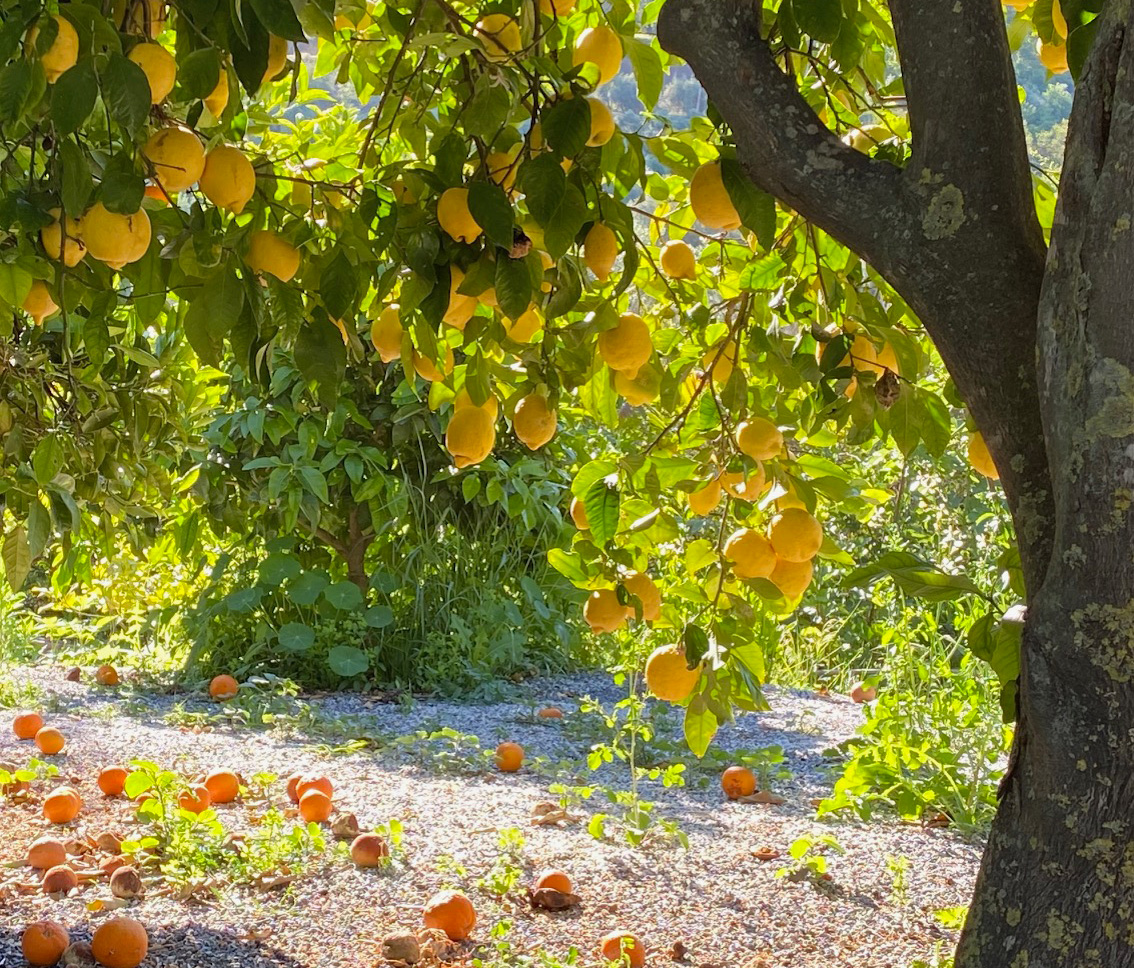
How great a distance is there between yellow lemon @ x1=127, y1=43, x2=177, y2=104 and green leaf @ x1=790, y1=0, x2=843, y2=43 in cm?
54

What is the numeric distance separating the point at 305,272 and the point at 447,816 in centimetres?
192

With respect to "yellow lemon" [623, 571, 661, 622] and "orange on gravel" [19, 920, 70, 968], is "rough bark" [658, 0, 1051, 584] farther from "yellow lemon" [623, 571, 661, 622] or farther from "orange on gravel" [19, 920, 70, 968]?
"orange on gravel" [19, 920, 70, 968]

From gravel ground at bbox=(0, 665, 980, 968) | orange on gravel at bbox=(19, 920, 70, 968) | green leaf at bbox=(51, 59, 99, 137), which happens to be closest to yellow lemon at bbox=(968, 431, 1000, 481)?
green leaf at bbox=(51, 59, 99, 137)

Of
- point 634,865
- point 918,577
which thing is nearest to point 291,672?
point 634,865

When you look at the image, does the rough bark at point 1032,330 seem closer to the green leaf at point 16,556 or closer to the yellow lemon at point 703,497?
the yellow lemon at point 703,497

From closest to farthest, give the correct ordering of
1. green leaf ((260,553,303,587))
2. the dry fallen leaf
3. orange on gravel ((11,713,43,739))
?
the dry fallen leaf
orange on gravel ((11,713,43,739))
green leaf ((260,553,303,587))

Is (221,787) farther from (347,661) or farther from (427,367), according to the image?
(427,367)

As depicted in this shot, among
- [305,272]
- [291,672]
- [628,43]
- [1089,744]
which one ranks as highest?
[628,43]

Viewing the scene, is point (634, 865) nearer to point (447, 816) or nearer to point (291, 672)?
point (447, 816)

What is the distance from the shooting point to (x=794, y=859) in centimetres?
251

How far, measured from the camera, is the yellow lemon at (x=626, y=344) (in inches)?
51.7

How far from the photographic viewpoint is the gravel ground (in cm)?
212

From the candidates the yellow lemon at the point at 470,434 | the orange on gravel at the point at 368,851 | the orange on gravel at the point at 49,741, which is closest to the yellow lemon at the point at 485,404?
the yellow lemon at the point at 470,434

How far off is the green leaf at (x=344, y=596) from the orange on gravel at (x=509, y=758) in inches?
56.4
